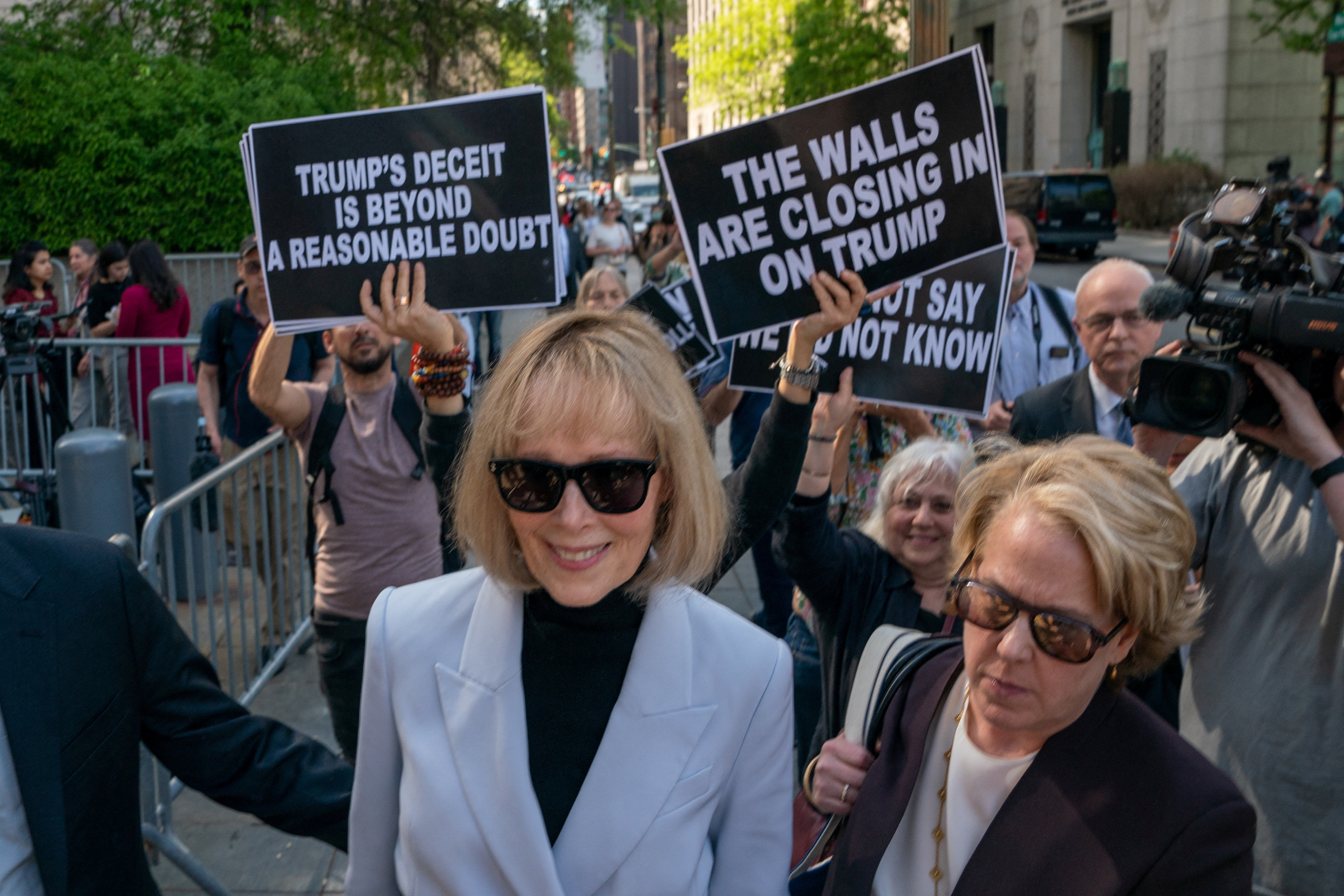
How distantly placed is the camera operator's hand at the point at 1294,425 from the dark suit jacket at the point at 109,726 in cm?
197

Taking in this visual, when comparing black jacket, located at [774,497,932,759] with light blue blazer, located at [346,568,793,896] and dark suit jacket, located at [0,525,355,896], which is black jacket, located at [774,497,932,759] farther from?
dark suit jacket, located at [0,525,355,896]

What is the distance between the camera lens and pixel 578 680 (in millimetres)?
1906

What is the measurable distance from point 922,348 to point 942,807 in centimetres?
218

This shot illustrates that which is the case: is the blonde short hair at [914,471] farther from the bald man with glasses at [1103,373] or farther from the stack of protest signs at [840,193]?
the bald man with glasses at [1103,373]

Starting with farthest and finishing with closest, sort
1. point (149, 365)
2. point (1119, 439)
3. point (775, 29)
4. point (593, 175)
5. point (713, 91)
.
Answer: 1. point (593, 175)
2. point (713, 91)
3. point (775, 29)
4. point (149, 365)
5. point (1119, 439)

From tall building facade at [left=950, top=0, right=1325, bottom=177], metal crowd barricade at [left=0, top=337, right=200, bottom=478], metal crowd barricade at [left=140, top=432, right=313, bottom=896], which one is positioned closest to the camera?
metal crowd barricade at [left=140, top=432, right=313, bottom=896]

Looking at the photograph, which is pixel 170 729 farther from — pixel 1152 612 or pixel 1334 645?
pixel 1334 645

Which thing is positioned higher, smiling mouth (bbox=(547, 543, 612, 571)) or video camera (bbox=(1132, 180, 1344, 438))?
video camera (bbox=(1132, 180, 1344, 438))

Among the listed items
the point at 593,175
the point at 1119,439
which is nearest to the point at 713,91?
the point at 593,175

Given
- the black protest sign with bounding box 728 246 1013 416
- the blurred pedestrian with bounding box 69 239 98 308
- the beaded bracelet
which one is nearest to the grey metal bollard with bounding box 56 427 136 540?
the beaded bracelet

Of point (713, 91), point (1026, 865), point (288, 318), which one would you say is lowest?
point (1026, 865)

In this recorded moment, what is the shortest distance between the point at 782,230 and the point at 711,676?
1.70m

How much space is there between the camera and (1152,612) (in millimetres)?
1916

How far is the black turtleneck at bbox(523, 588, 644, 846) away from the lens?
1.85 m
